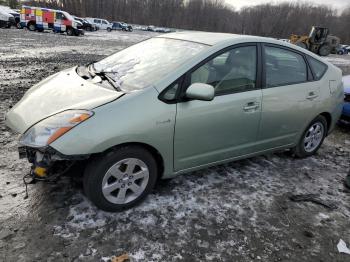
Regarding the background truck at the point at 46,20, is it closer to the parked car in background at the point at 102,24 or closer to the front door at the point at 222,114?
the parked car in background at the point at 102,24

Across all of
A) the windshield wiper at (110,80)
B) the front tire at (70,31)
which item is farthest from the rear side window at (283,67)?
the front tire at (70,31)

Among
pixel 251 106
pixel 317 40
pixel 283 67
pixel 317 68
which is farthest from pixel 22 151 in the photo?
pixel 317 40

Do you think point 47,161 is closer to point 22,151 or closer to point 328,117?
point 22,151

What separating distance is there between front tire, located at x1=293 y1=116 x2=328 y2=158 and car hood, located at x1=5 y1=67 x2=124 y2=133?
2879 millimetres

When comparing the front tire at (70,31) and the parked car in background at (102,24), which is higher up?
the parked car in background at (102,24)

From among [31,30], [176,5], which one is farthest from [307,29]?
[31,30]

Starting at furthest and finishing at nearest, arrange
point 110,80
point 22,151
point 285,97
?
1. point 285,97
2. point 110,80
3. point 22,151

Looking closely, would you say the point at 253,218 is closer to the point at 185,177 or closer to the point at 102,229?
the point at 185,177

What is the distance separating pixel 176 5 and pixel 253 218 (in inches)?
4151

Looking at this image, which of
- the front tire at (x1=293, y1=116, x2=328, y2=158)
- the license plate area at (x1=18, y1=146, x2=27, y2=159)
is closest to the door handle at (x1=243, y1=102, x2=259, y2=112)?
the front tire at (x1=293, y1=116, x2=328, y2=158)

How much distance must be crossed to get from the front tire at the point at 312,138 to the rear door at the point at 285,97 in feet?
0.73

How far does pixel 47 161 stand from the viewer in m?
2.71

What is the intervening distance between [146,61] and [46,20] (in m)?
27.5

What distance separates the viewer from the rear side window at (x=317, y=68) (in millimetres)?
4281
